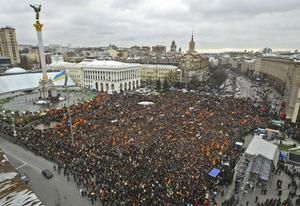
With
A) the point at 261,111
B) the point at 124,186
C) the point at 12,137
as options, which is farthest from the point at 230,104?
the point at 12,137

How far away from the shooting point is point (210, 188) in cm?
1497

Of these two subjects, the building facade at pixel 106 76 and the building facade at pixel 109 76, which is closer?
the building facade at pixel 109 76

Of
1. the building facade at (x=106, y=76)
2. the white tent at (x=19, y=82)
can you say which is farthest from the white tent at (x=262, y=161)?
the white tent at (x=19, y=82)

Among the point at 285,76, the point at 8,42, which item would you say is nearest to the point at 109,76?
the point at 285,76

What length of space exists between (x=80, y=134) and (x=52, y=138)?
112 inches

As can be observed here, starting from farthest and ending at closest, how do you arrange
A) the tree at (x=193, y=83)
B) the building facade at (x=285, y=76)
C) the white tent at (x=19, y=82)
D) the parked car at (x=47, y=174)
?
the tree at (x=193, y=83) < the white tent at (x=19, y=82) < the building facade at (x=285, y=76) < the parked car at (x=47, y=174)

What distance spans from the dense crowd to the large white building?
25.7 meters

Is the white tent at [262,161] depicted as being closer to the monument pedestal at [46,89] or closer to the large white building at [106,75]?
the monument pedestal at [46,89]

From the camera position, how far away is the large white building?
58.7m

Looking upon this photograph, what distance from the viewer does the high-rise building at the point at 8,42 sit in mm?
90050

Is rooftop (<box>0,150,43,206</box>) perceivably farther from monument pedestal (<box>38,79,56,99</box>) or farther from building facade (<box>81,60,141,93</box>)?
building facade (<box>81,60,141,93</box>)

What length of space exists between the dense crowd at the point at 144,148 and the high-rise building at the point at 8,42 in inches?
3221

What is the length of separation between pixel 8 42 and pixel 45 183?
98400 millimetres

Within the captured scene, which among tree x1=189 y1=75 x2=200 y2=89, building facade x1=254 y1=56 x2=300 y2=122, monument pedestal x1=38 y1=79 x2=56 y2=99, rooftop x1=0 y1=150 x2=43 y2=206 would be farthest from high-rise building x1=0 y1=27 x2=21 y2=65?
building facade x1=254 y1=56 x2=300 y2=122
